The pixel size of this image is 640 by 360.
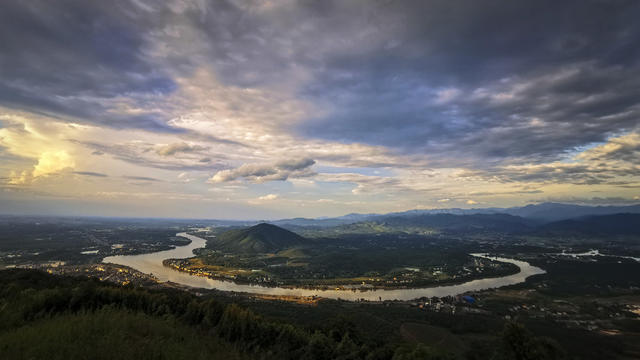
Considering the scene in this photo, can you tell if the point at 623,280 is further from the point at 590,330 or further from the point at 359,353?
the point at 359,353

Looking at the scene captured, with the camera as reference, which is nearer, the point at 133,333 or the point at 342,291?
the point at 133,333

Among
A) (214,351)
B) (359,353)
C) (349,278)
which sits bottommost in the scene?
(349,278)

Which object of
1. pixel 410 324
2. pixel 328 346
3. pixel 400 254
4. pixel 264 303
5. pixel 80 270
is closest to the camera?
pixel 328 346

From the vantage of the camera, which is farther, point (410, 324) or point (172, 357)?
point (410, 324)

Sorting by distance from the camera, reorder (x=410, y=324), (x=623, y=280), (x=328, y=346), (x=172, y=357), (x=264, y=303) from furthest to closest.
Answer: (x=623, y=280) < (x=264, y=303) < (x=410, y=324) < (x=328, y=346) < (x=172, y=357)

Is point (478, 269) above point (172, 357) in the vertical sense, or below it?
below

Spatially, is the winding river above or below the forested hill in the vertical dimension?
below

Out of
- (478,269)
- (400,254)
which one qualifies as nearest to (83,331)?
(478,269)

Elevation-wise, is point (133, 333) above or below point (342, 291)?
above

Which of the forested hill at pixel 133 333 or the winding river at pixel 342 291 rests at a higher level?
the forested hill at pixel 133 333

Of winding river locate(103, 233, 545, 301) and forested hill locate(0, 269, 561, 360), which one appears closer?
forested hill locate(0, 269, 561, 360)

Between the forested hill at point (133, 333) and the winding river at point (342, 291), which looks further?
the winding river at point (342, 291)
